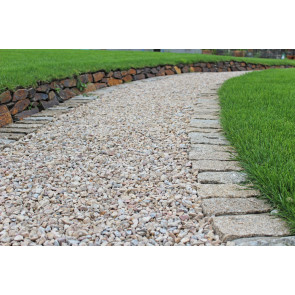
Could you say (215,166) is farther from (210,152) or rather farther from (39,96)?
(39,96)

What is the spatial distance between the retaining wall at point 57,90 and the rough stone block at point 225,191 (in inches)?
116

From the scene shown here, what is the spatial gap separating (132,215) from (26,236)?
682 millimetres

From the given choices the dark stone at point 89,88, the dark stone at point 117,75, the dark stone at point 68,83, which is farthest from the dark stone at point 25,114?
the dark stone at point 117,75

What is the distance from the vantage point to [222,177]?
2.56m

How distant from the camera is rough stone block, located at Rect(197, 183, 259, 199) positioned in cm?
230

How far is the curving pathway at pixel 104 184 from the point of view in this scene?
6.74ft

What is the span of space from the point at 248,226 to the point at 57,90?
162 inches

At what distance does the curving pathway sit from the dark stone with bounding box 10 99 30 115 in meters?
0.25

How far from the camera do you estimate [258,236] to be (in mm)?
1890

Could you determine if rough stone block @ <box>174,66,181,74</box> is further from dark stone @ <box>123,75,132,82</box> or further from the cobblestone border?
the cobblestone border

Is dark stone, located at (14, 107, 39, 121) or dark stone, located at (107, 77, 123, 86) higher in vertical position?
dark stone, located at (107, 77, 123, 86)

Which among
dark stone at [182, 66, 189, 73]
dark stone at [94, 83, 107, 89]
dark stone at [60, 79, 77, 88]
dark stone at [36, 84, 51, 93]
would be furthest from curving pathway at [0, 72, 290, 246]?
dark stone at [182, 66, 189, 73]

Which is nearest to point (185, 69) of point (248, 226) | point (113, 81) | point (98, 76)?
point (113, 81)

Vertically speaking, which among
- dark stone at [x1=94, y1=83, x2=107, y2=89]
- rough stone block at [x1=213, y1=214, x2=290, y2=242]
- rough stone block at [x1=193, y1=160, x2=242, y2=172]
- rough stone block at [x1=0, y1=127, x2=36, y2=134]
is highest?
dark stone at [x1=94, y1=83, x2=107, y2=89]
